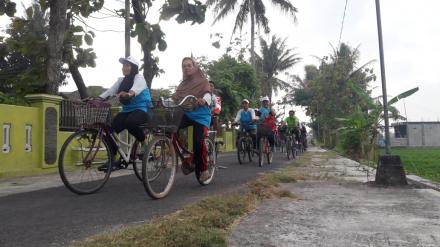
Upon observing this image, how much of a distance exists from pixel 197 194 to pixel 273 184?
128 cm

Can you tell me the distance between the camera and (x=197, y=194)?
5.12 meters

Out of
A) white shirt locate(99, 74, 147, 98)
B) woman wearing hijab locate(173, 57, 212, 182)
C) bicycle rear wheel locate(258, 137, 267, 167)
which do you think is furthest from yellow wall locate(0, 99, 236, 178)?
bicycle rear wheel locate(258, 137, 267, 167)

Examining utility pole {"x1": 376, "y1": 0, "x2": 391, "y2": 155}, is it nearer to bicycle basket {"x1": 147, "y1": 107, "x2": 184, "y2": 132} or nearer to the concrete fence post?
bicycle basket {"x1": 147, "y1": 107, "x2": 184, "y2": 132}

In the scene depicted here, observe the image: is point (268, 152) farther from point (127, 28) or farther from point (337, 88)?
point (337, 88)

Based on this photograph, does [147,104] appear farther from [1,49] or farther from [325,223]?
[1,49]

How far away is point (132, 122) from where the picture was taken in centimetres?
506

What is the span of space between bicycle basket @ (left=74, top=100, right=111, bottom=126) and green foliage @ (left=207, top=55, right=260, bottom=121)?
45.6 ft

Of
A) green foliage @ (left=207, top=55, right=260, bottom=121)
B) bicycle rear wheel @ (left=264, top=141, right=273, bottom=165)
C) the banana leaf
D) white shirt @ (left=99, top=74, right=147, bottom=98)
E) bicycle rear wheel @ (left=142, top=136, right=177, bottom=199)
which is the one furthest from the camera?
green foliage @ (left=207, top=55, right=260, bottom=121)

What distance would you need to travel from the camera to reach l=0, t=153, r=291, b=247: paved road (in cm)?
317

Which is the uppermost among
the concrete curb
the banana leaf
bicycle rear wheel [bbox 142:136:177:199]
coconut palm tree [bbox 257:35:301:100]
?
coconut palm tree [bbox 257:35:301:100]

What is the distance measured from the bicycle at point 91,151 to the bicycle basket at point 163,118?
362 millimetres

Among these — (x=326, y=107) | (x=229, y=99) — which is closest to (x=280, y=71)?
(x=326, y=107)

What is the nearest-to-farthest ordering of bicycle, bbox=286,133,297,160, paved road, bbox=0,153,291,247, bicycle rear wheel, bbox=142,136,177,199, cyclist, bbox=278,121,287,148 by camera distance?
1. paved road, bbox=0,153,291,247
2. bicycle rear wheel, bbox=142,136,177,199
3. bicycle, bbox=286,133,297,160
4. cyclist, bbox=278,121,287,148

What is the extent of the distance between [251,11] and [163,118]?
83.7 feet
